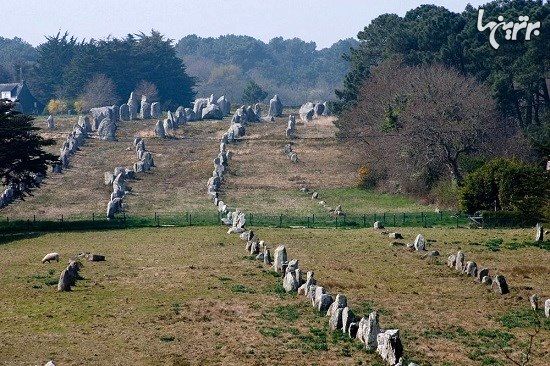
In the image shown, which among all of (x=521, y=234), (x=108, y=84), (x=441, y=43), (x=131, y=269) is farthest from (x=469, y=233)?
(x=108, y=84)

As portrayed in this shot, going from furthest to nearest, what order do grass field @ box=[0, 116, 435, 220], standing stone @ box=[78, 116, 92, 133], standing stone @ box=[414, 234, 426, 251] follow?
standing stone @ box=[78, 116, 92, 133] < grass field @ box=[0, 116, 435, 220] < standing stone @ box=[414, 234, 426, 251]

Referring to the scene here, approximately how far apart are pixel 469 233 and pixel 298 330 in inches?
1004

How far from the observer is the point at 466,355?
97.4 ft

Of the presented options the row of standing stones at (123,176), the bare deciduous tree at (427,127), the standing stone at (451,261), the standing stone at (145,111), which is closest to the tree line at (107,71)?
the standing stone at (145,111)

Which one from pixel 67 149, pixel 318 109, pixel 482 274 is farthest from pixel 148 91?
pixel 482 274

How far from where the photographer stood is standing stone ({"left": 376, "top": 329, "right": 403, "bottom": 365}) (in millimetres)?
27953

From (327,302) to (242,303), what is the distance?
3.07m

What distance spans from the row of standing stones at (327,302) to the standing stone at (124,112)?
6347 centimetres

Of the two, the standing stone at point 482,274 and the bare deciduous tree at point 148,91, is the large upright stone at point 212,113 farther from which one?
the standing stone at point 482,274

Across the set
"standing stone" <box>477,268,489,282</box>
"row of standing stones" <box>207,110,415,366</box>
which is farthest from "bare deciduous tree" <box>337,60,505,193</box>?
"standing stone" <box>477,268,489,282</box>

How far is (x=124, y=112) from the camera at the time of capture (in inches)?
4914

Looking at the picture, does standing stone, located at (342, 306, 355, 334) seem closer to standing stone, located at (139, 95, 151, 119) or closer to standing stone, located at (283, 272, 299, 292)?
standing stone, located at (283, 272, 299, 292)

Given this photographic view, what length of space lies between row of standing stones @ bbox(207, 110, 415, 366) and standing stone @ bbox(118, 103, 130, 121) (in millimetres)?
63470

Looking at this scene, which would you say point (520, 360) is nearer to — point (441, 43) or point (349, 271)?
point (349, 271)
